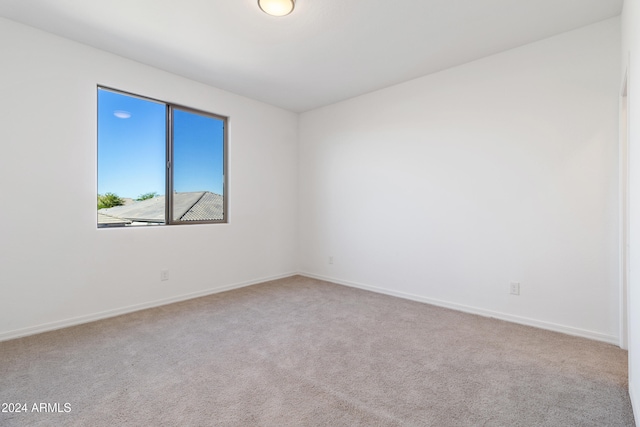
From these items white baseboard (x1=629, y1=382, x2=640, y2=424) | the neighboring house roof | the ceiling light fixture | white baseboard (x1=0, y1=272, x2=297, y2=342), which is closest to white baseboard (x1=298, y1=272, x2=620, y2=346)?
white baseboard (x1=629, y1=382, x2=640, y2=424)

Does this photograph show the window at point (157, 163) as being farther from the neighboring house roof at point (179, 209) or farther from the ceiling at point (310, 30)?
the ceiling at point (310, 30)

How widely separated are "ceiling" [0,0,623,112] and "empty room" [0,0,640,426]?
0.08ft

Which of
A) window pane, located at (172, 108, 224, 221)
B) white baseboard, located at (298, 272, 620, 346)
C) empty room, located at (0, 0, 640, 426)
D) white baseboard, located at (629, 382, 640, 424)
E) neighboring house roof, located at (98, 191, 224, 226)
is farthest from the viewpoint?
window pane, located at (172, 108, 224, 221)

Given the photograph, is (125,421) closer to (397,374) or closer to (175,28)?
(397,374)

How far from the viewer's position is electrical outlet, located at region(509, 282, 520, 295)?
113 inches

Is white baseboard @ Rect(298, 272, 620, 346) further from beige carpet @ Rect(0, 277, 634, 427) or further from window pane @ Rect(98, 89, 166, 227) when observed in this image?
window pane @ Rect(98, 89, 166, 227)

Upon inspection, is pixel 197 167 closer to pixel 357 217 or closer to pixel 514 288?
pixel 357 217

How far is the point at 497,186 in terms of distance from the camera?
9.82 ft

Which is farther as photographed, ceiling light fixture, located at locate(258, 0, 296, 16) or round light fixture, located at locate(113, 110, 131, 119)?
round light fixture, located at locate(113, 110, 131, 119)

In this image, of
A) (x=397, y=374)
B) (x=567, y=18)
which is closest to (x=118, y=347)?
(x=397, y=374)

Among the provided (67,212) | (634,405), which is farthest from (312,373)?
(67,212)

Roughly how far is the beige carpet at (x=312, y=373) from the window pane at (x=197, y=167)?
1.37m

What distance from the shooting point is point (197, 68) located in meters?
3.36

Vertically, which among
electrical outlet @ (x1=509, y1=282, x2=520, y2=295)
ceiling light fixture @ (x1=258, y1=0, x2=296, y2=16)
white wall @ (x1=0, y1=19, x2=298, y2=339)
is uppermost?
ceiling light fixture @ (x1=258, y1=0, x2=296, y2=16)
